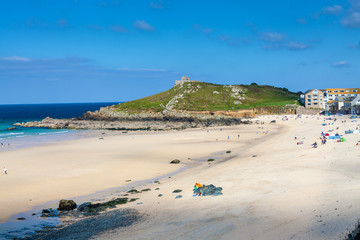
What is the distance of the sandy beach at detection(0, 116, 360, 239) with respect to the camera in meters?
14.9

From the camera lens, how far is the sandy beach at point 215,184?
14945 mm

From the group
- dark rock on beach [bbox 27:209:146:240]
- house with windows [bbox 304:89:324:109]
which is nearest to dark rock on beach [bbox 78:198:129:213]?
dark rock on beach [bbox 27:209:146:240]

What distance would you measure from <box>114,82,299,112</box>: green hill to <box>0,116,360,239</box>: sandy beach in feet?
254

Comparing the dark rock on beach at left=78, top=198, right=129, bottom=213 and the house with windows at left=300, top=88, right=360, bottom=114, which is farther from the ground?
the house with windows at left=300, top=88, right=360, bottom=114

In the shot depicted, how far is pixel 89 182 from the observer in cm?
3006

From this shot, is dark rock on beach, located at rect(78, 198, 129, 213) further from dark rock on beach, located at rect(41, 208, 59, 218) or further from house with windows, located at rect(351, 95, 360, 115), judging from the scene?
house with windows, located at rect(351, 95, 360, 115)

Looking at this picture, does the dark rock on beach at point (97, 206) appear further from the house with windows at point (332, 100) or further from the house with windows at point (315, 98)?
the house with windows at point (315, 98)

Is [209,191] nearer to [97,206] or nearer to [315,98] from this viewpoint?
[97,206]

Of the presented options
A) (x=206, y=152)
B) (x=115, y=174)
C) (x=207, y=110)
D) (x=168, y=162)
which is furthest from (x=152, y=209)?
(x=207, y=110)

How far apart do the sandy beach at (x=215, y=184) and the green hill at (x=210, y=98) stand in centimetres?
7749

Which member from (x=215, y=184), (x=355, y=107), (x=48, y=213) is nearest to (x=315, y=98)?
(x=355, y=107)

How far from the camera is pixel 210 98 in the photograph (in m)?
139

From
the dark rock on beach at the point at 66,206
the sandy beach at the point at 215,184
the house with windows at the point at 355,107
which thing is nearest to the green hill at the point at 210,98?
the house with windows at the point at 355,107

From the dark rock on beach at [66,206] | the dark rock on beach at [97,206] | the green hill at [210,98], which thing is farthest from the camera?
the green hill at [210,98]
